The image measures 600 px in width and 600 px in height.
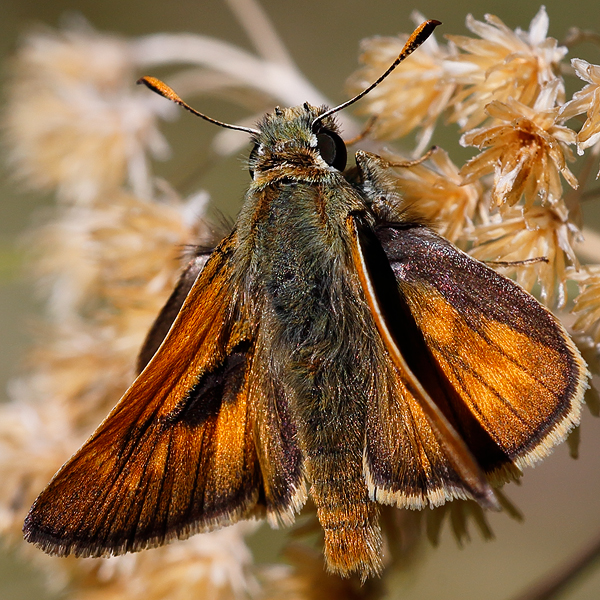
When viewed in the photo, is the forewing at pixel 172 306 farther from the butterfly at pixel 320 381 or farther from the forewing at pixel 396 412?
the forewing at pixel 396 412

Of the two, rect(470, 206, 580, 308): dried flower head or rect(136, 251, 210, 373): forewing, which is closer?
rect(470, 206, 580, 308): dried flower head

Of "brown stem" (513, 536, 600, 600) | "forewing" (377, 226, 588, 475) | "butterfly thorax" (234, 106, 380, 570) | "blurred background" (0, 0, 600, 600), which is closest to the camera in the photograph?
"forewing" (377, 226, 588, 475)

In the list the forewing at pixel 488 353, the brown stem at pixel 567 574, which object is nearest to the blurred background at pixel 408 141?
the brown stem at pixel 567 574

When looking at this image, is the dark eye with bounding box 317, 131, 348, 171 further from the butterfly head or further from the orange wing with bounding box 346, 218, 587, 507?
the orange wing with bounding box 346, 218, 587, 507

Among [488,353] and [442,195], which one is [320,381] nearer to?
[488,353]

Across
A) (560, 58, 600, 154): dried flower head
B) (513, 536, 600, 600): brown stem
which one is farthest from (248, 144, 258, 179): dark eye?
(513, 536, 600, 600): brown stem

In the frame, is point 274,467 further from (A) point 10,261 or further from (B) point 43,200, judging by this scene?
(B) point 43,200
